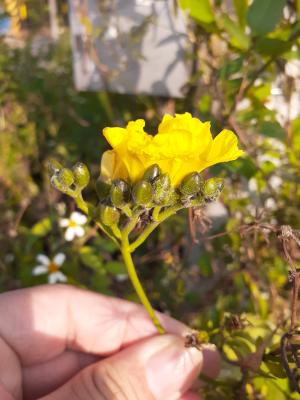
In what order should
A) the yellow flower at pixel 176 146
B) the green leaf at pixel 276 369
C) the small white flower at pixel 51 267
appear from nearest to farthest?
1. the yellow flower at pixel 176 146
2. the green leaf at pixel 276 369
3. the small white flower at pixel 51 267

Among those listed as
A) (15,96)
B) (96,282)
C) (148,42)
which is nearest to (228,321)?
(96,282)

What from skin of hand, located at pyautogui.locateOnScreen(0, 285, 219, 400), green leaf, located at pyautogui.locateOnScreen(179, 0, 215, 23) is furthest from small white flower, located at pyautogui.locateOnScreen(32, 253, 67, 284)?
green leaf, located at pyautogui.locateOnScreen(179, 0, 215, 23)

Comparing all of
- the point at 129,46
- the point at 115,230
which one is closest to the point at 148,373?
the point at 115,230

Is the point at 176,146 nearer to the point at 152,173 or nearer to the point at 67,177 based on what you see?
the point at 152,173

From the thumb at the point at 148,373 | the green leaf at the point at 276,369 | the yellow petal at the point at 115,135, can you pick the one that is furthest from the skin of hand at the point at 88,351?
the yellow petal at the point at 115,135

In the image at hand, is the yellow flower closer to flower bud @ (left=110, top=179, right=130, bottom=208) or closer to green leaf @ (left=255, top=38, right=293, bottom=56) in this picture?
flower bud @ (left=110, top=179, right=130, bottom=208)

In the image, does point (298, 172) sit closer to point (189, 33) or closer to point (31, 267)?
point (189, 33)

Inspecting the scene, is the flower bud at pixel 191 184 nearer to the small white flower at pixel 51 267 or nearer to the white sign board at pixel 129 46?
the small white flower at pixel 51 267
